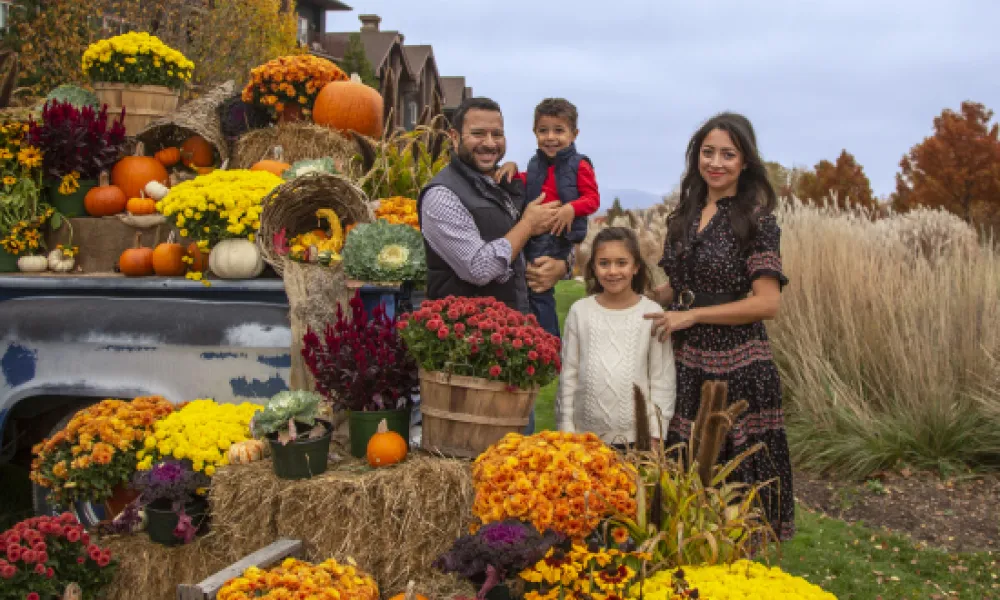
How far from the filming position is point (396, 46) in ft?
123

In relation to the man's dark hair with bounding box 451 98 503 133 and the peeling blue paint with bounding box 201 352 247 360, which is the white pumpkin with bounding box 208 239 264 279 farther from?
the man's dark hair with bounding box 451 98 503 133

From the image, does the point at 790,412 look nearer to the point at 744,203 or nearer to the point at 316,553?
the point at 744,203

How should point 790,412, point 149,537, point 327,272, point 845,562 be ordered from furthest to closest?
point 790,412 < point 845,562 < point 327,272 < point 149,537

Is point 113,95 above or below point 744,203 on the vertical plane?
above

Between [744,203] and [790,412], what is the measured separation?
13.0 ft

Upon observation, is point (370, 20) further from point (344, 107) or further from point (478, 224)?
point (478, 224)

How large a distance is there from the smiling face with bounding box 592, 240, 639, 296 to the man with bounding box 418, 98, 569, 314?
0.88 ft

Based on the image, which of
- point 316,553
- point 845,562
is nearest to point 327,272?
point 316,553

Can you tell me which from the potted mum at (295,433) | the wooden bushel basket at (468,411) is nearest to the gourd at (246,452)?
the potted mum at (295,433)

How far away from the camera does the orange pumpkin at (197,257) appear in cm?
468

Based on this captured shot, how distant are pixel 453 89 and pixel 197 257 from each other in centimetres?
4254

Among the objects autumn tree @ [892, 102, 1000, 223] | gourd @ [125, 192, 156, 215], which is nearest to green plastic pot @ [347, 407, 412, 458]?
gourd @ [125, 192, 156, 215]

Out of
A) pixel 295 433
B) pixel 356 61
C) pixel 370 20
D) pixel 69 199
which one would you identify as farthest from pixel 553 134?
pixel 370 20

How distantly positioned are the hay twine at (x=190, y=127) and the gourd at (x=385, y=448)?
3321mm
